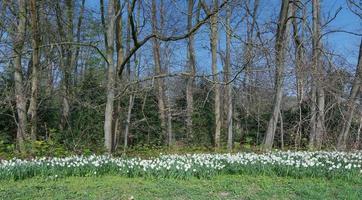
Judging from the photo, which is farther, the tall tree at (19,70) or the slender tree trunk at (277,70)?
the slender tree trunk at (277,70)

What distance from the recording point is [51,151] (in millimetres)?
10594

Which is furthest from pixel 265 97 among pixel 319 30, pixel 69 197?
pixel 69 197

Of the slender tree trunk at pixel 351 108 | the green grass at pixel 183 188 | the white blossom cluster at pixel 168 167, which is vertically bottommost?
the green grass at pixel 183 188

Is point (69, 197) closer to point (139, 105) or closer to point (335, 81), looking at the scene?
point (335, 81)

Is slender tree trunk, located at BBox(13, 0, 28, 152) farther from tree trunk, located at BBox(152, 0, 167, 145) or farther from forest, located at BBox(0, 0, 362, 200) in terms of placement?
tree trunk, located at BBox(152, 0, 167, 145)

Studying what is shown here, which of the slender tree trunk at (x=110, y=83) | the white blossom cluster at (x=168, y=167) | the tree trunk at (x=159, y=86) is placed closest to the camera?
the white blossom cluster at (x=168, y=167)

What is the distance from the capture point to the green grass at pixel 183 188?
5689mm

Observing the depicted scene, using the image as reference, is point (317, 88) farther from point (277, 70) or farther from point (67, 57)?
point (67, 57)

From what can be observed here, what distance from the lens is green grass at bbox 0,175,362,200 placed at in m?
5.69

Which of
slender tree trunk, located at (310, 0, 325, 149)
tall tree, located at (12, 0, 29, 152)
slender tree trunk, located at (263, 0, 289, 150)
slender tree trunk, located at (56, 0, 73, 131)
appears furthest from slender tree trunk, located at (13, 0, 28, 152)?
slender tree trunk, located at (310, 0, 325, 149)

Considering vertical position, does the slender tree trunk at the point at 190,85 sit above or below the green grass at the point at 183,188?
above

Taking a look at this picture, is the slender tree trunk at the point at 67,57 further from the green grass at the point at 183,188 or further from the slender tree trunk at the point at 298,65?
the slender tree trunk at the point at 298,65

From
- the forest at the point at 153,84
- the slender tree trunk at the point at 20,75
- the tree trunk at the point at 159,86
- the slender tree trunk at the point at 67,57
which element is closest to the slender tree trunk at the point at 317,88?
the forest at the point at 153,84

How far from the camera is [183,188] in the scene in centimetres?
617
